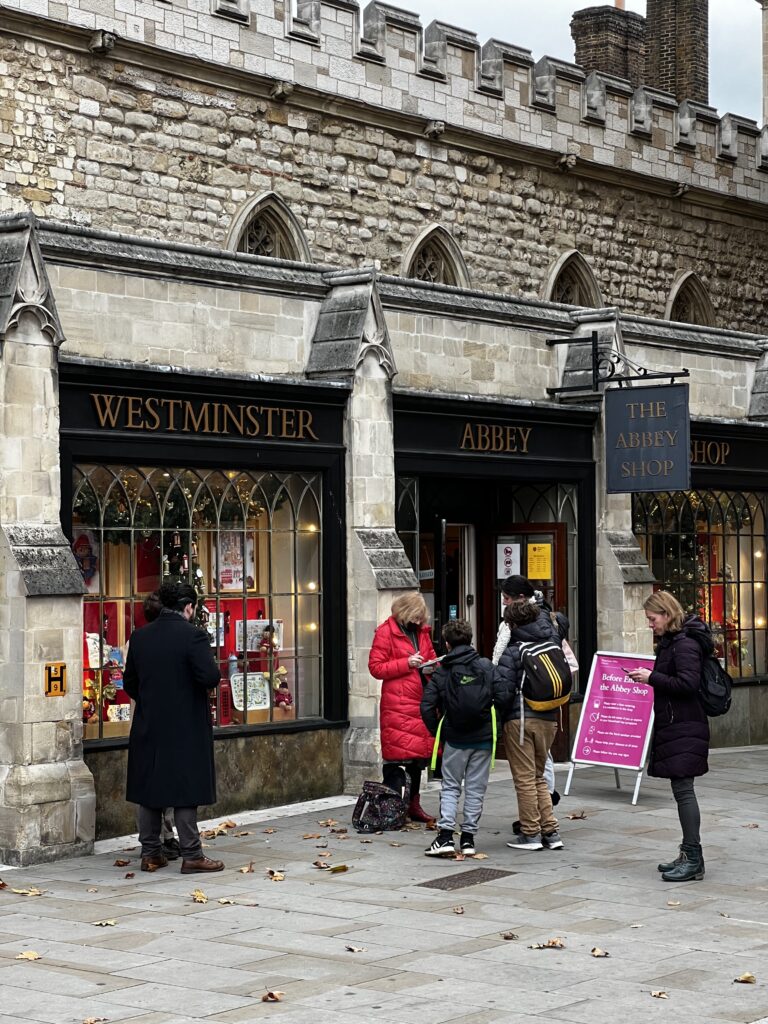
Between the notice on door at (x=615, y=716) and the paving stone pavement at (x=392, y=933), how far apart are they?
1.24 meters

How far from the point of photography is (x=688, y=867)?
33.4 ft

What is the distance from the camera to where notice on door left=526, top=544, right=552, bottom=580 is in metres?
16.2

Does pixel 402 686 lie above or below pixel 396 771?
above

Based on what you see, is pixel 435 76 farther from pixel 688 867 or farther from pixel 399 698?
pixel 688 867

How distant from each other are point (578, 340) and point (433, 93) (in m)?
5.03

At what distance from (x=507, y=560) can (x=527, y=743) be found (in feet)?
17.6

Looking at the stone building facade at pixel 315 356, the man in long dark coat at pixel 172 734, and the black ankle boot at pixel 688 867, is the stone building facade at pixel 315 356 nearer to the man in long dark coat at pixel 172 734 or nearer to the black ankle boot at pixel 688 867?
the man in long dark coat at pixel 172 734

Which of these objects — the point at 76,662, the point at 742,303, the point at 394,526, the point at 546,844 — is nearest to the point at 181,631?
the point at 76,662

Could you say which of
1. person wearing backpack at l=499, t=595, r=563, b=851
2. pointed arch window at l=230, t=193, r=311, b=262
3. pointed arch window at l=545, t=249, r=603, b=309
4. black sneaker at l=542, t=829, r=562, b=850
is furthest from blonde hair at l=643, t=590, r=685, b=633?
pointed arch window at l=545, t=249, r=603, b=309

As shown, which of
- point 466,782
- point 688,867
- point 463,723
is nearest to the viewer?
point 688,867

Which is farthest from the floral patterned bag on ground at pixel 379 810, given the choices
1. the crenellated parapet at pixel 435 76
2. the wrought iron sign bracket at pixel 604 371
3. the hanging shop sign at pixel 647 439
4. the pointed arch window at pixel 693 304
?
the pointed arch window at pixel 693 304

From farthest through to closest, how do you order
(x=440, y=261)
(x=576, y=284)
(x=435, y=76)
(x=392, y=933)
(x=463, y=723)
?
(x=576, y=284)
(x=440, y=261)
(x=435, y=76)
(x=463, y=723)
(x=392, y=933)

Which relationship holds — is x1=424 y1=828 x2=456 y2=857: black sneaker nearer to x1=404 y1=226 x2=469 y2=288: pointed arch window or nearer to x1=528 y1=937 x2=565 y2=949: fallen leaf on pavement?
x1=528 y1=937 x2=565 y2=949: fallen leaf on pavement

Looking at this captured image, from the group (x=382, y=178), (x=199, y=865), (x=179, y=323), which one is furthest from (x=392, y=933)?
(x=382, y=178)
